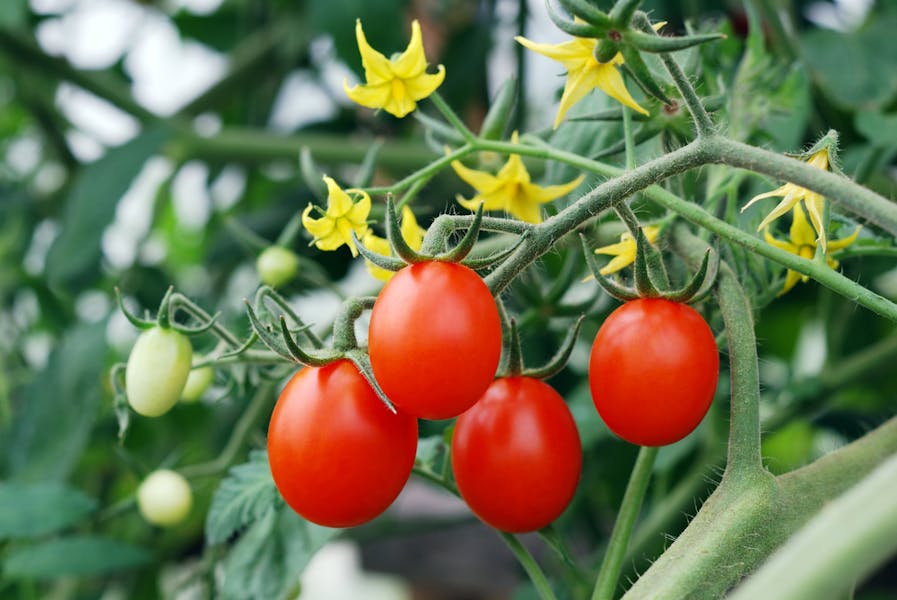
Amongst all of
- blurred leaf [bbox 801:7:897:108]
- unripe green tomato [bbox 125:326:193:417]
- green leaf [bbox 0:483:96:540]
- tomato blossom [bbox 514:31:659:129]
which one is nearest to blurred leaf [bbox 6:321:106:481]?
green leaf [bbox 0:483:96:540]

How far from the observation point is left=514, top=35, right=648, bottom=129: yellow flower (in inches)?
15.4

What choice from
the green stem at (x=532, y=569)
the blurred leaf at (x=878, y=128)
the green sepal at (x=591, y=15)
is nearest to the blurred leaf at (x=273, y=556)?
the green stem at (x=532, y=569)

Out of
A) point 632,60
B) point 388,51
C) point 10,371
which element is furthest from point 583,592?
point 10,371

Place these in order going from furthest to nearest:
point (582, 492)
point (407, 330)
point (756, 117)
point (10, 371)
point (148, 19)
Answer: point (148, 19) < point (10, 371) < point (582, 492) < point (756, 117) < point (407, 330)

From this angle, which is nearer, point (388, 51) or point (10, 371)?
point (388, 51)

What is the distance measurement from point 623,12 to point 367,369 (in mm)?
173

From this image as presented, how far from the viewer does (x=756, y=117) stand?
59 centimetres

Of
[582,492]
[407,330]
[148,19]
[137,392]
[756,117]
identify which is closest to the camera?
[407,330]

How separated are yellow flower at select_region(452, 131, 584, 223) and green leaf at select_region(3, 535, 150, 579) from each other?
1.44 feet

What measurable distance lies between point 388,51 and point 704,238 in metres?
0.53

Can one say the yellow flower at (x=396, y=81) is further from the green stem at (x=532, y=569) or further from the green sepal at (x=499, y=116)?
the green stem at (x=532, y=569)

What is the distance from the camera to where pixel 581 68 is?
401 millimetres

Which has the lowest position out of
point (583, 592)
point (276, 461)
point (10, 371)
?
point (10, 371)

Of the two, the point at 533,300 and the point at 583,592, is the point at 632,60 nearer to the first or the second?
the point at 533,300
